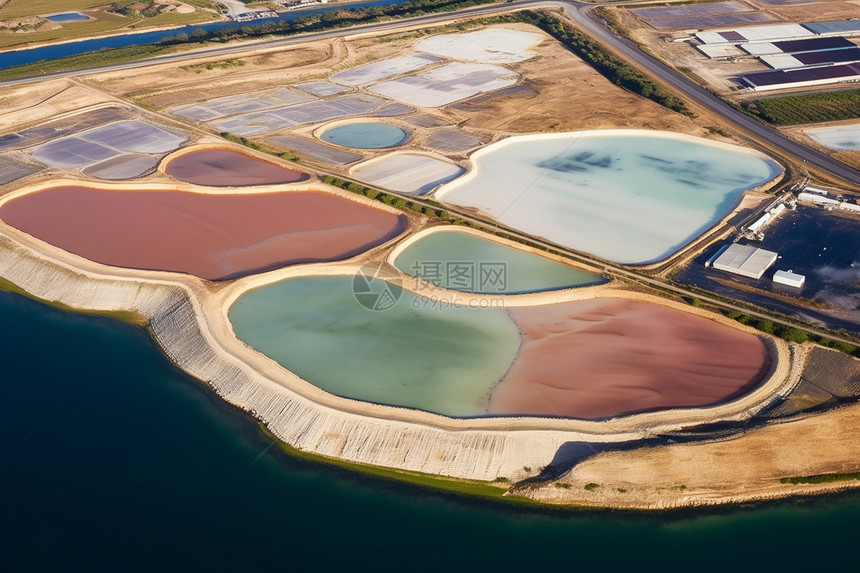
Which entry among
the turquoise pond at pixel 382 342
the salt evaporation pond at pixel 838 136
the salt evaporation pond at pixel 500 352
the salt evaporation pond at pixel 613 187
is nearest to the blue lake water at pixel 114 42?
the salt evaporation pond at pixel 613 187

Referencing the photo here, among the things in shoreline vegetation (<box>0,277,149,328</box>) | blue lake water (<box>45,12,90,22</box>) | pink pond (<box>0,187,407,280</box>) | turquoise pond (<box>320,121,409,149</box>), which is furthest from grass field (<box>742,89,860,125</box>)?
blue lake water (<box>45,12,90,22</box>)

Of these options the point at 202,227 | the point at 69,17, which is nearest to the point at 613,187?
the point at 202,227

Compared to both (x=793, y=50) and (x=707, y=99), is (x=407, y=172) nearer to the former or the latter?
(x=707, y=99)

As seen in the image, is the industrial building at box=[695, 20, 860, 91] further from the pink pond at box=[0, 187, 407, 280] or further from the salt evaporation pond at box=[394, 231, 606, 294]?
the pink pond at box=[0, 187, 407, 280]

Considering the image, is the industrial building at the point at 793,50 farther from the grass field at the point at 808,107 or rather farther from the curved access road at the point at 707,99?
the curved access road at the point at 707,99

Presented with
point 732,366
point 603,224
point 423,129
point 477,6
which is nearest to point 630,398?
point 732,366

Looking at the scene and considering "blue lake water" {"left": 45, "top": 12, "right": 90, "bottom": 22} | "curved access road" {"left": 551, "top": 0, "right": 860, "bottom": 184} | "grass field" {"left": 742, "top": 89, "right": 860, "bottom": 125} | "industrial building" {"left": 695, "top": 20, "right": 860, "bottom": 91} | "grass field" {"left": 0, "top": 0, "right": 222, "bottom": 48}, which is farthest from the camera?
"blue lake water" {"left": 45, "top": 12, "right": 90, "bottom": 22}
